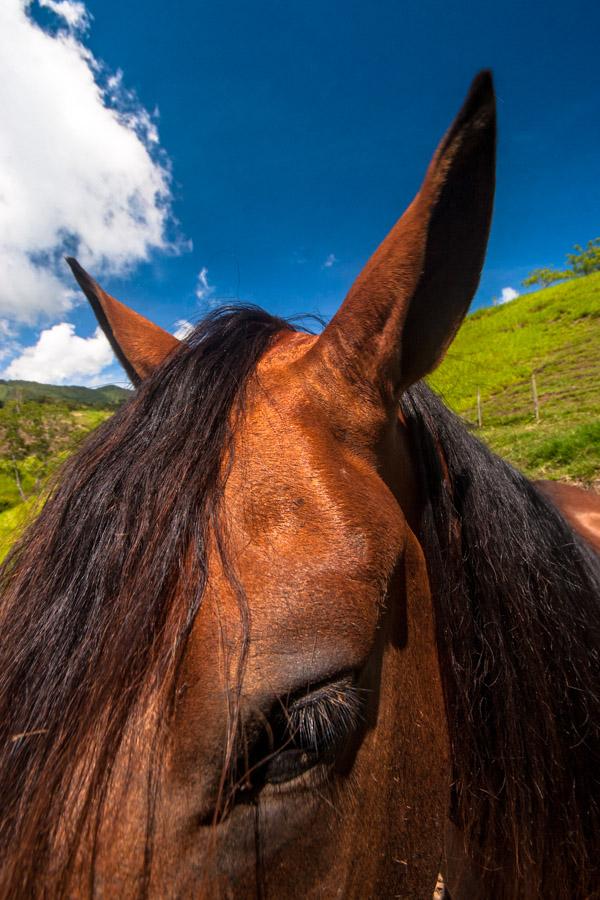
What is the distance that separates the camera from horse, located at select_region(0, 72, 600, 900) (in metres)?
0.87

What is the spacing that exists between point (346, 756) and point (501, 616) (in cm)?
77

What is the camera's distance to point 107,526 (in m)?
1.12

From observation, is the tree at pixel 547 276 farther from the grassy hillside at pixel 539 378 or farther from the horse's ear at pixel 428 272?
the horse's ear at pixel 428 272

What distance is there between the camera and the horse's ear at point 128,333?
195cm

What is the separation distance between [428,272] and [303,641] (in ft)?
3.11

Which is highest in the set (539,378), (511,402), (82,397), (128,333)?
(82,397)

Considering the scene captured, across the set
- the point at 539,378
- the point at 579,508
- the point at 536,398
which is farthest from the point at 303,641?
the point at 539,378

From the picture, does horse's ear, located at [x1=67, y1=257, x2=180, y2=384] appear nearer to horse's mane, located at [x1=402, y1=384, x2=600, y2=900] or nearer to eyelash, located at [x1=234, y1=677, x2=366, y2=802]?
horse's mane, located at [x1=402, y1=384, x2=600, y2=900]

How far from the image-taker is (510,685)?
1478mm

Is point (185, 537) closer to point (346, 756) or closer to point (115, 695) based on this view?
point (115, 695)

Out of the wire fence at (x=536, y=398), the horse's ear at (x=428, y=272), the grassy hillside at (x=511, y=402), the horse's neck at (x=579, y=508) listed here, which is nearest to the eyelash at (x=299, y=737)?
the horse's ear at (x=428, y=272)

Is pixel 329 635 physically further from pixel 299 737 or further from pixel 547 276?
pixel 547 276

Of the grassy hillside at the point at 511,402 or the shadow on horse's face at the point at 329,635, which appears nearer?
the shadow on horse's face at the point at 329,635

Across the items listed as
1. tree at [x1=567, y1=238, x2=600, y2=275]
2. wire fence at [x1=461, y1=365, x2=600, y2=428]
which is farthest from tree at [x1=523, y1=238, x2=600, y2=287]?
wire fence at [x1=461, y1=365, x2=600, y2=428]
